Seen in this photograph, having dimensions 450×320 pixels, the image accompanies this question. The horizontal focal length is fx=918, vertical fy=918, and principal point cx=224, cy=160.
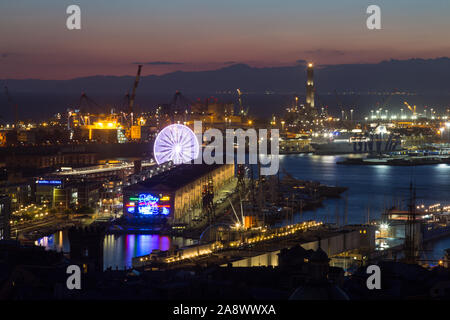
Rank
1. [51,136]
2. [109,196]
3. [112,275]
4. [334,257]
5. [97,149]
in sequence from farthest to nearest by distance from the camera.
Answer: [51,136] < [97,149] < [109,196] < [334,257] < [112,275]

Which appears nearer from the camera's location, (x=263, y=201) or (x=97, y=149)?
(x=263, y=201)

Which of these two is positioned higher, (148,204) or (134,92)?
(134,92)

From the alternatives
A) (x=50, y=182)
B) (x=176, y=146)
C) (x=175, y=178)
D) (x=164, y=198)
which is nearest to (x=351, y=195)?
(x=175, y=178)

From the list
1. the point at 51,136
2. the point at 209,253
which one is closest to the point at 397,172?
the point at 51,136

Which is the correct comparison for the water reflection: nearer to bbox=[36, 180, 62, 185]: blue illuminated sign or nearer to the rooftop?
the rooftop

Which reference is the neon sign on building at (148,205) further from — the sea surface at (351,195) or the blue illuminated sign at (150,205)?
the sea surface at (351,195)

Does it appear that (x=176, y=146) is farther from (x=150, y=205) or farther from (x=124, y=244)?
(x=124, y=244)
